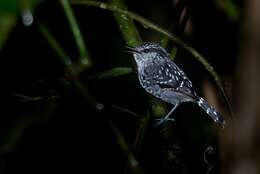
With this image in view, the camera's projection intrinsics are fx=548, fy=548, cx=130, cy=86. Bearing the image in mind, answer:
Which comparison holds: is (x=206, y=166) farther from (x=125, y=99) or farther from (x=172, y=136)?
(x=125, y=99)

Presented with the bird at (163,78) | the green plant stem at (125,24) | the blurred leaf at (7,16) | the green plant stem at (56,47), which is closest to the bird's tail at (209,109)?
the bird at (163,78)

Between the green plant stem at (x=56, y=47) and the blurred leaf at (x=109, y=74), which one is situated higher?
the blurred leaf at (x=109, y=74)

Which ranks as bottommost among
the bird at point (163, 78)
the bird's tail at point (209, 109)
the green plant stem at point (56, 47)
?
the green plant stem at point (56, 47)

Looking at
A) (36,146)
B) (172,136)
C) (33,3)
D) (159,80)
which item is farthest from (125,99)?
(33,3)

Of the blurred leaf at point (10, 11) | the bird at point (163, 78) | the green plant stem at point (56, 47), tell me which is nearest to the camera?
the blurred leaf at point (10, 11)

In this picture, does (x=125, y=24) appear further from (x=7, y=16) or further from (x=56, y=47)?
(x=7, y=16)

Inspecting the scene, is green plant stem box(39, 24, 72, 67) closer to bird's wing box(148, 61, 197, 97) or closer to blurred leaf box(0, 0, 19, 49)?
blurred leaf box(0, 0, 19, 49)

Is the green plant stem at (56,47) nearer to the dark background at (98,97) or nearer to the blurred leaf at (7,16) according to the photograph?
the blurred leaf at (7,16)

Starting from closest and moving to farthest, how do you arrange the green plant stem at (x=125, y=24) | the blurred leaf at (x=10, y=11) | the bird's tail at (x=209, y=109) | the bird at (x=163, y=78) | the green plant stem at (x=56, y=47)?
the blurred leaf at (x=10, y=11)
the green plant stem at (x=56, y=47)
the green plant stem at (x=125, y=24)
the bird's tail at (x=209, y=109)
the bird at (x=163, y=78)
